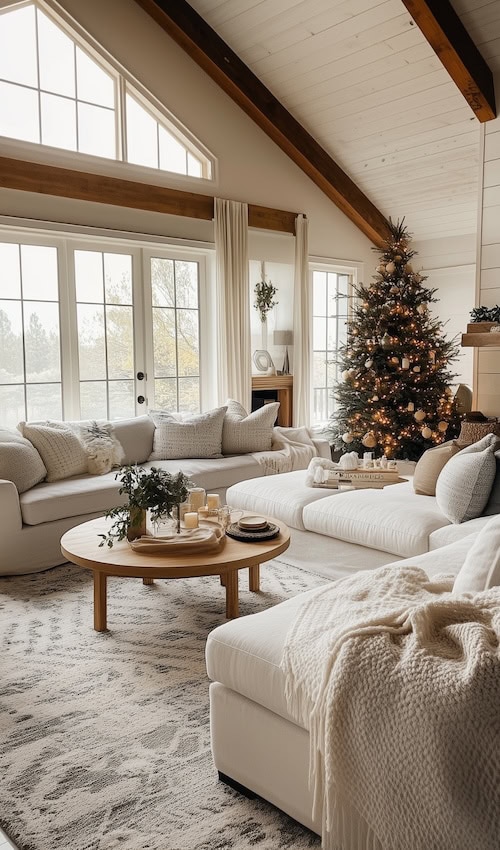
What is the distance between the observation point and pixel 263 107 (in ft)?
20.7

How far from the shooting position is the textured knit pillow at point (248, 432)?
18.4 ft

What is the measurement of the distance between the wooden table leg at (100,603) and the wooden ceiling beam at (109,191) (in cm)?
A: 307

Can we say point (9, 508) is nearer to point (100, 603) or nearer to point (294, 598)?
point (100, 603)

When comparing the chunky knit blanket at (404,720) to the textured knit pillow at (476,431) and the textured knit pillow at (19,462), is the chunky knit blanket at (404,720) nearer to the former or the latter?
the textured knit pillow at (476,431)

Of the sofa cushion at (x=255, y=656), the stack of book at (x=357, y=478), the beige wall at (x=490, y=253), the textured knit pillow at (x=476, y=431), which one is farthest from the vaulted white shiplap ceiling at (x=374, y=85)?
the sofa cushion at (x=255, y=656)

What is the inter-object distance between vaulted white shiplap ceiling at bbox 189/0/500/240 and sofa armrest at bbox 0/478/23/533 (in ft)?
13.5

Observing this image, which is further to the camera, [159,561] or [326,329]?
[326,329]

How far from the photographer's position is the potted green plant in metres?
3.26

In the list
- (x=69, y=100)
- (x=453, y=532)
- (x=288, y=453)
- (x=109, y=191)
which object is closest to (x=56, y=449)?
(x=288, y=453)

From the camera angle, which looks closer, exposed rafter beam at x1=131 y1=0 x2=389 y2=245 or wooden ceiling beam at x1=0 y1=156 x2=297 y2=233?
wooden ceiling beam at x1=0 y1=156 x2=297 y2=233

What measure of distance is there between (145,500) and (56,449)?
155 cm

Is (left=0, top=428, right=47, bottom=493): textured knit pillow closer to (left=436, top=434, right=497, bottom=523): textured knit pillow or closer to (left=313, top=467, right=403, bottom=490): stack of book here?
(left=313, top=467, right=403, bottom=490): stack of book

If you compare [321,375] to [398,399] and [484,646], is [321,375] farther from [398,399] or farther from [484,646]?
[484,646]

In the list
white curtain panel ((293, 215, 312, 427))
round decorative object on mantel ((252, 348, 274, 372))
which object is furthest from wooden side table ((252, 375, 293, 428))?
round decorative object on mantel ((252, 348, 274, 372))
